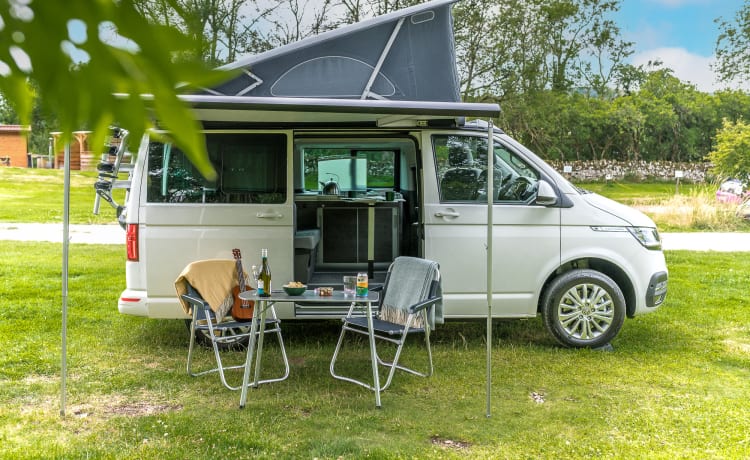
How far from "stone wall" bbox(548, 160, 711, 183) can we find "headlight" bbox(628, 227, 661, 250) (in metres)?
26.3

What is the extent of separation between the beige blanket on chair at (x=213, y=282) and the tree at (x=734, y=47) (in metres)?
21.3

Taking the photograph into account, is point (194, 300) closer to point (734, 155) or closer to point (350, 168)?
point (350, 168)

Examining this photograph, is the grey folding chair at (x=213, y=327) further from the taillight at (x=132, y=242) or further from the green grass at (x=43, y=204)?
the green grass at (x=43, y=204)

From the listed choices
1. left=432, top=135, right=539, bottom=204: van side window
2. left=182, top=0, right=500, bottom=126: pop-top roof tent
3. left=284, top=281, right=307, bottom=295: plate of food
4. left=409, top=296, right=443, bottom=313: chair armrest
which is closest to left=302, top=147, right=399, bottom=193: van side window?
left=432, top=135, right=539, bottom=204: van side window

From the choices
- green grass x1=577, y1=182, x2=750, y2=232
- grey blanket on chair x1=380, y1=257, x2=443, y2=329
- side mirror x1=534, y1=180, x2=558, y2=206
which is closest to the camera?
grey blanket on chair x1=380, y1=257, x2=443, y2=329

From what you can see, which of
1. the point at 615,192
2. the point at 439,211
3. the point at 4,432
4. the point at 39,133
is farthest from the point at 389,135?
the point at 615,192

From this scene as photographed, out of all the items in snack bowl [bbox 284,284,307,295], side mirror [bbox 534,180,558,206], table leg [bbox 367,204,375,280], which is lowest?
snack bowl [bbox 284,284,307,295]

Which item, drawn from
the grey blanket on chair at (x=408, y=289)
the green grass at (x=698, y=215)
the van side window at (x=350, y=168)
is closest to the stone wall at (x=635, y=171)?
the green grass at (x=698, y=215)

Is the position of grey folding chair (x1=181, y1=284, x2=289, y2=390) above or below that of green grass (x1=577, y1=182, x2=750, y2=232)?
below

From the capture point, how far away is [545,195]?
619cm

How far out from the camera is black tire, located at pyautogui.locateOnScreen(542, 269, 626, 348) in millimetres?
6383

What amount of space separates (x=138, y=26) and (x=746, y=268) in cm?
1265

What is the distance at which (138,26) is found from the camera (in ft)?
1.81

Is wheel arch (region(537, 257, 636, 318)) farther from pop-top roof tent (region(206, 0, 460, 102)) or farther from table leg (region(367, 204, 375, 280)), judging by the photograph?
pop-top roof tent (region(206, 0, 460, 102))
